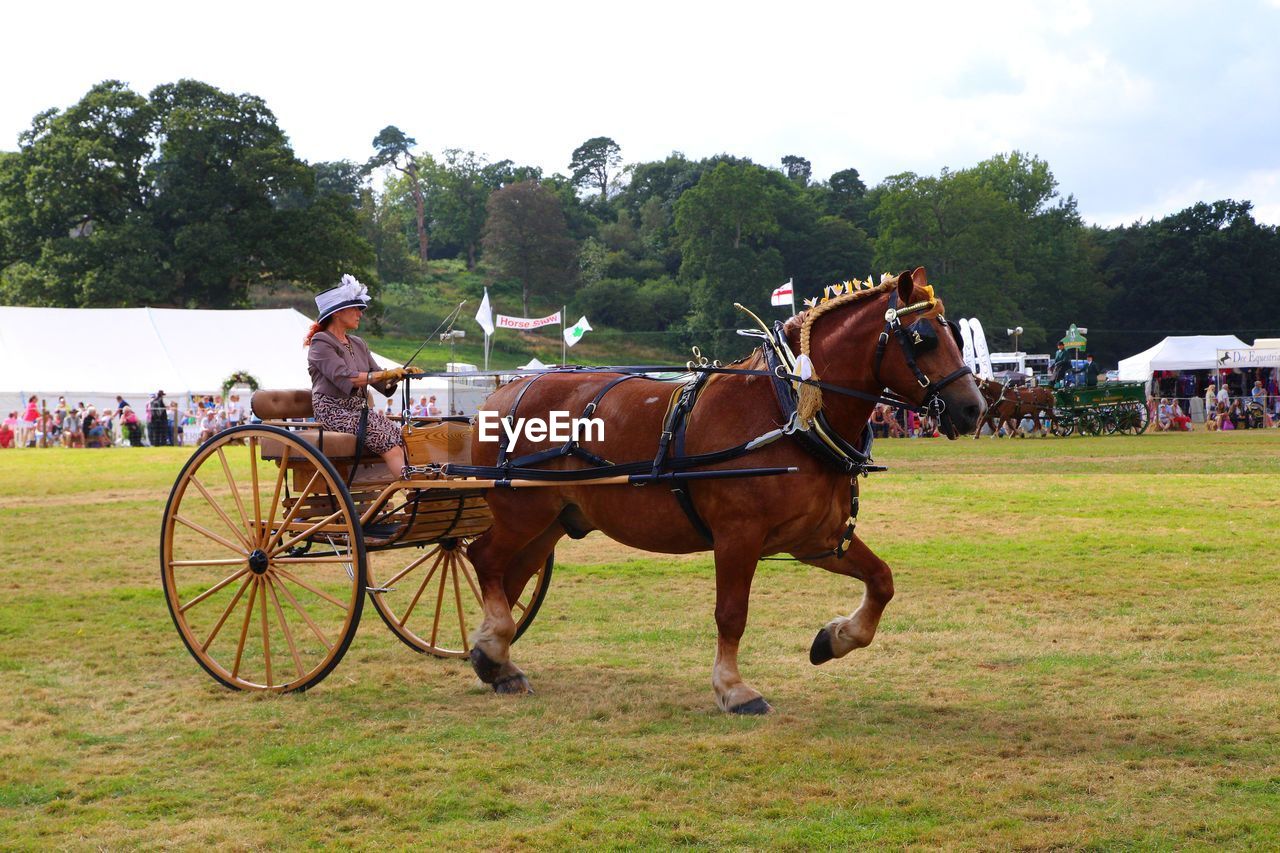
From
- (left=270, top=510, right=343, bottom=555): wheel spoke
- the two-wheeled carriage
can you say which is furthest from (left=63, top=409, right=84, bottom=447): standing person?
(left=270, top=510, right=343, bottom=555): wheel spoke

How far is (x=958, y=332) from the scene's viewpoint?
6715mm

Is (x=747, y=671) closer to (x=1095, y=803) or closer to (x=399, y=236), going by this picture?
(x=1095, y=803)

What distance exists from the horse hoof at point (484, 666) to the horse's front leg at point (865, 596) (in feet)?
6.52

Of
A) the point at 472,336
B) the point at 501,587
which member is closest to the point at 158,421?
the point at 501,587

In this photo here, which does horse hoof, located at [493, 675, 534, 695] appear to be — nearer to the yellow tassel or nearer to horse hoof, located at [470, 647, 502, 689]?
horse hoof, located at [470, 647, 502, 689]

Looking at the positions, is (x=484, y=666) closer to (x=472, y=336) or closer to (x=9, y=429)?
(x=9, y=429)

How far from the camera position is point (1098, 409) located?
37.6 metres

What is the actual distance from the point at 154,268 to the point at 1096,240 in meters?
73.3

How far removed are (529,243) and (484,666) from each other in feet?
285

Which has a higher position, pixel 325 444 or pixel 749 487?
pixel 325 444

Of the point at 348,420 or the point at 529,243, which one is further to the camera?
the point at 529,243

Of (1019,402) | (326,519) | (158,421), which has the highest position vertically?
(1019,402)

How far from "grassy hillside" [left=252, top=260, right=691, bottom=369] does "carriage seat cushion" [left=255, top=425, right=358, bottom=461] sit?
52148 mm

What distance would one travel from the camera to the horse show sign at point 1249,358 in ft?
134
